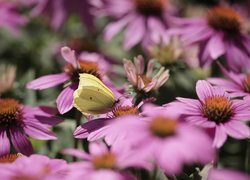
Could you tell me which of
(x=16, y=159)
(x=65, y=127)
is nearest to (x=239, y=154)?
(x=65, y=127)

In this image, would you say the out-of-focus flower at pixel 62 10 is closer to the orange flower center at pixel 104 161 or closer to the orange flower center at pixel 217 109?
the orange flower center at pixel 217 109

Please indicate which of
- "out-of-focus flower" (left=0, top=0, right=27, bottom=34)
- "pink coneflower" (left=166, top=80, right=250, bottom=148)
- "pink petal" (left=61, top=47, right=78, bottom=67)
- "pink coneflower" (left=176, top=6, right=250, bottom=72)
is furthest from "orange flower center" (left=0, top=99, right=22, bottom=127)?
"out-of-focus flower" (left=0, top=0, right=27, bottom=34)

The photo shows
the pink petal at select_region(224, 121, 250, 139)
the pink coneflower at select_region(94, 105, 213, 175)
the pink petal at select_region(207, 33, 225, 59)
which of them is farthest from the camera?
the pink petal at select_region(207, 33, 225, 59)

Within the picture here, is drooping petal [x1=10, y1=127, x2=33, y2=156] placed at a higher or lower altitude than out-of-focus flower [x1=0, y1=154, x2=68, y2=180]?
lower

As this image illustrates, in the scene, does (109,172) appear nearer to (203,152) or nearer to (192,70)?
(203,152)

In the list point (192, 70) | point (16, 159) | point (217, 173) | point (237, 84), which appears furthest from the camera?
point (192, 70)

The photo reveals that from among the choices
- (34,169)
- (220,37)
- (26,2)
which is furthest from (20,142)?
(26,2)

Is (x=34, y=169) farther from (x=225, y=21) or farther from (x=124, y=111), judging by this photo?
(x=225, y=21)

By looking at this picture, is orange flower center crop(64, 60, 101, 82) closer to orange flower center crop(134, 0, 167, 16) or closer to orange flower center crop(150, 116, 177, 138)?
orange flower center crop(150, 116, 177, 138)
